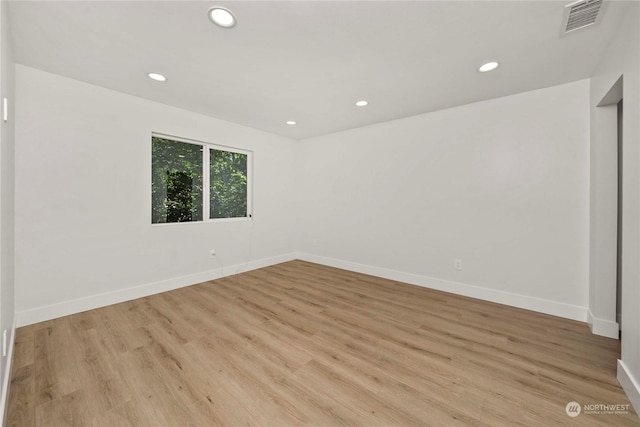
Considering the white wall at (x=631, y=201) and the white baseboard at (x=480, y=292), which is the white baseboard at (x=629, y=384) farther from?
the white baseboard at (x=480, y=292)

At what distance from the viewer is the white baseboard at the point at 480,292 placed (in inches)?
106

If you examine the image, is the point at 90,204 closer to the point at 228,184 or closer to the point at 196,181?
the point at 196,181

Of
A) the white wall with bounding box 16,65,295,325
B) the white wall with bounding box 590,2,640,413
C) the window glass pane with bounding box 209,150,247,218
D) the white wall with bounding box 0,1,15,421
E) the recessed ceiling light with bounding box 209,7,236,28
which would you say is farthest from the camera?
the window glass pane with bounding box 209,150,247,218

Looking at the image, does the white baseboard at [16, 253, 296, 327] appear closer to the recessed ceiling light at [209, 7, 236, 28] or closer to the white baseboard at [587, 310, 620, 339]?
the recessed ceiling light at [209, 7, 236, 28]

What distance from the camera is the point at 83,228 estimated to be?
9.09 ft

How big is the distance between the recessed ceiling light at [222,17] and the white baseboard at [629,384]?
3487 mm

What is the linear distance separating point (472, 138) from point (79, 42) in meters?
4.19

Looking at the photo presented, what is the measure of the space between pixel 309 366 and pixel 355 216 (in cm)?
291

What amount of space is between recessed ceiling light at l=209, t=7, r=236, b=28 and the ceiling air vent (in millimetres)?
2252

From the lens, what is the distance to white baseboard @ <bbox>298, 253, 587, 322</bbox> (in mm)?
2682

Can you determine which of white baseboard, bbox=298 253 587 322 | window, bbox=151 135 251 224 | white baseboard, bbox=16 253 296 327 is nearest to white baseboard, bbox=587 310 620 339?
white baseboard, bbox=298 253 587 322

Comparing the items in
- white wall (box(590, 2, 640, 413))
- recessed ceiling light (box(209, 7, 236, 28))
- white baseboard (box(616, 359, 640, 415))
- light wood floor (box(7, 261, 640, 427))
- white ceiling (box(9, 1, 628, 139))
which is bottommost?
light wood floor (box(7, 261, 640, 427))

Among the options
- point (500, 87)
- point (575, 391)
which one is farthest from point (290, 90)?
point (575, 391)

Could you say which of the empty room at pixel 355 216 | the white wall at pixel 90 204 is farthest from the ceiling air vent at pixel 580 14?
the white wall at pixel 90 204
